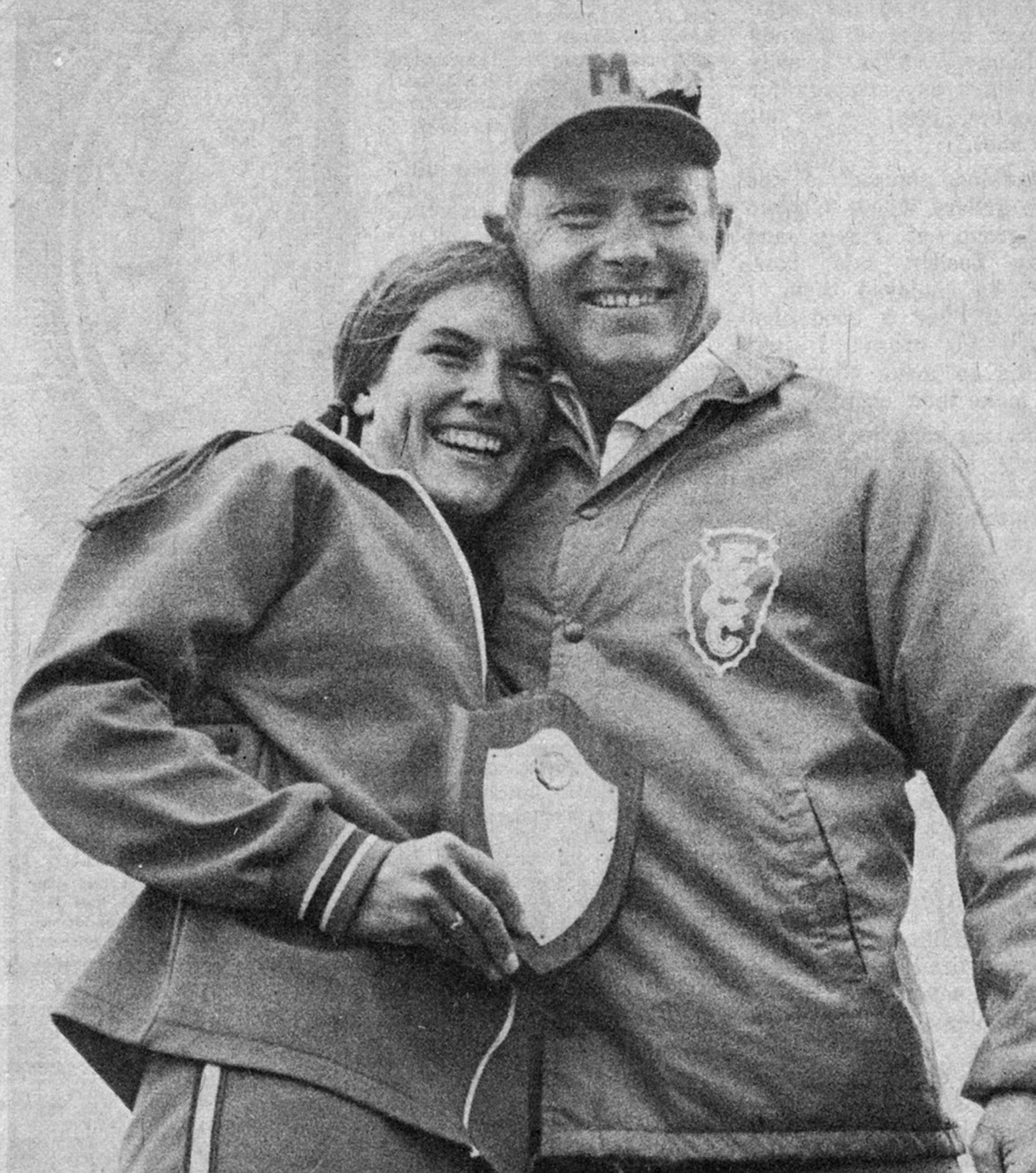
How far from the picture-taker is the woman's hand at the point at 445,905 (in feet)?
7.20

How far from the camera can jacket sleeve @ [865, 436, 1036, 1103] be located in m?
2.23

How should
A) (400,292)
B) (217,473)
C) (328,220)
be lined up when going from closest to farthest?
(217,473)
(400,292)
(328,220)

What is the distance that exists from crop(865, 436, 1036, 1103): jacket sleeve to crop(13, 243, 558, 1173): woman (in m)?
0.50

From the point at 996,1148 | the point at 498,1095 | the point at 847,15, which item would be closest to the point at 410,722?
the point at 498,1095

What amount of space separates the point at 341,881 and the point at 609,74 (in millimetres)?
1145

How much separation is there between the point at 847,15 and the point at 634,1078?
108 inches

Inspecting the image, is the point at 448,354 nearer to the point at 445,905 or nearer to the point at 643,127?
the point at 643,127

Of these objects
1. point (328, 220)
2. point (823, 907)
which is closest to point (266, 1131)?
point (823, 907)

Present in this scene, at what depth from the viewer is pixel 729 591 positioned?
Answer: 2.49m

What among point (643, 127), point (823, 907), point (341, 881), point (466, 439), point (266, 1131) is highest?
point (643, 127)

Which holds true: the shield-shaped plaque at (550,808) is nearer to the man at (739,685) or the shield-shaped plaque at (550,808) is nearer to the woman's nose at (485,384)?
the man at (739,685)

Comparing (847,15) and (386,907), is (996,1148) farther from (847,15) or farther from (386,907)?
(847,15)

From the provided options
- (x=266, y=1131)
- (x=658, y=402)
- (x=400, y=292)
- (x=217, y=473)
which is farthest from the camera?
(x=400, y=292)

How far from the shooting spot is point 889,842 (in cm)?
241
